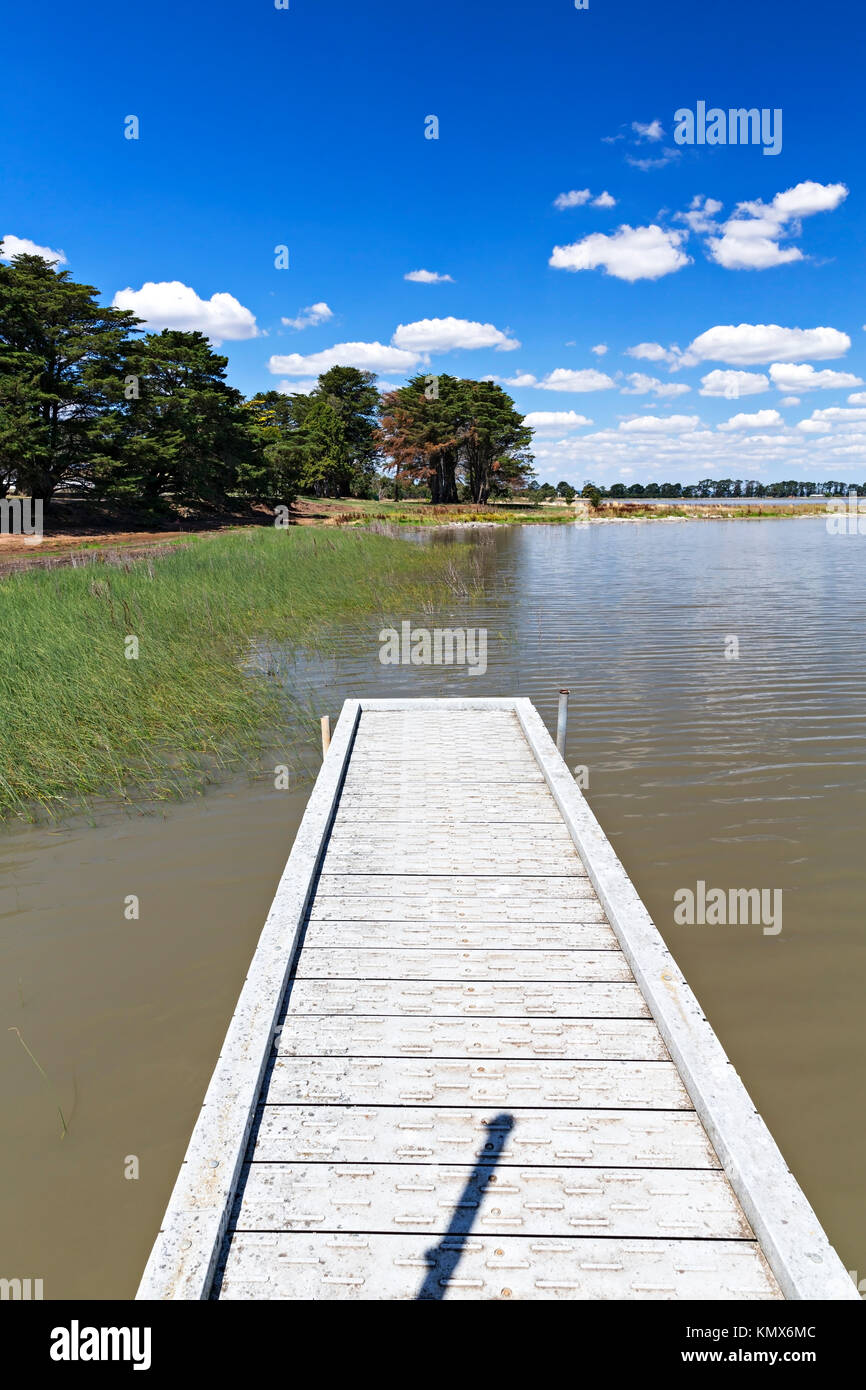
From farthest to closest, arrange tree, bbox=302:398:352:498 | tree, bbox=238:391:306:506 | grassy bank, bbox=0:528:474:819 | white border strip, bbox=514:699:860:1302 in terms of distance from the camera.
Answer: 1. tree, bbox=302:398:352:498
2. tree, bbox=238:391:306:506
3. grassy bank, bbox=0:528:474:819
4. white border strip, bbox=514:699:860:1302

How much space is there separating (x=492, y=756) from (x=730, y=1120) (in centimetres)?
488

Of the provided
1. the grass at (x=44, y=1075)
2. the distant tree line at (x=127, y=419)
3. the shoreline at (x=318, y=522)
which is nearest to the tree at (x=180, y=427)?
the distant tree line at (x=127, y=419)

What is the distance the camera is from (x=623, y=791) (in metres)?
7.99

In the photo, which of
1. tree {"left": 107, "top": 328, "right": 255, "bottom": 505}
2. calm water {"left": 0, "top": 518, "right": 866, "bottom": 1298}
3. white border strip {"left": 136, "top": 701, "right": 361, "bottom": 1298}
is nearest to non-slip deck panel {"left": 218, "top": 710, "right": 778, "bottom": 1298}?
white border strip {"left": 136, "top": 701, "right": 361, "bottom": 1298}

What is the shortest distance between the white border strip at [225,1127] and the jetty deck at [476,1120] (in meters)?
0.01

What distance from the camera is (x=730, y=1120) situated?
3.06m

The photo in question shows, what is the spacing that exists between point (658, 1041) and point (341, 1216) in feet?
5.56

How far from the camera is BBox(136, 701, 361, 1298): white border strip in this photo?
101 inches

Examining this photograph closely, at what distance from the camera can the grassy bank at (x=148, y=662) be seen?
27.0ft

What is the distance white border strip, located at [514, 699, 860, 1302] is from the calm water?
760 millimetres

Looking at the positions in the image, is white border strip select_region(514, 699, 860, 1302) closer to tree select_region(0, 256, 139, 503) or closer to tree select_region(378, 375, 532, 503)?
tree select_region(0, 256, 139, 503)

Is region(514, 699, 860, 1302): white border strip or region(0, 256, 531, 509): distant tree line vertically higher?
region(0, 256, 531, 509): distant tree line

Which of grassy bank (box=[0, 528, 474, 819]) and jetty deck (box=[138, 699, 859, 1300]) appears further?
grassy bank (box=[0, 528, 474, 819])

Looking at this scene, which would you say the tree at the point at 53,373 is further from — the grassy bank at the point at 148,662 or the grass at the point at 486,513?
the grassy bank at the point at 148,662
